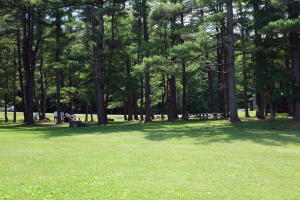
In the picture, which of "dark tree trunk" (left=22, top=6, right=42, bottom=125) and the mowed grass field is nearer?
the mowed grass field

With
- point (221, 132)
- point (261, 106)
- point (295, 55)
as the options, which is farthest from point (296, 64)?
point (221, 132)

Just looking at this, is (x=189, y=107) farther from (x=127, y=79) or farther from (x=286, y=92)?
(x=286, y=92)

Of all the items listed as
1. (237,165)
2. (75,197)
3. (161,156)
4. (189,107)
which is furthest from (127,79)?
(189,107)

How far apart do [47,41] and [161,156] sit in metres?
22.6

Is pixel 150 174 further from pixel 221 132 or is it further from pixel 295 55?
pixel 295 55

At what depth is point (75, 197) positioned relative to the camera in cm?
483

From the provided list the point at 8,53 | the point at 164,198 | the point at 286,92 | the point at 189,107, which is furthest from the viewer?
the point at 189,107

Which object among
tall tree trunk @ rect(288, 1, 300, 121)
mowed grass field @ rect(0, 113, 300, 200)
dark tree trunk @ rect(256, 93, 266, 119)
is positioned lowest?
mowed grass field @ rect(0, 113, 300, 200)

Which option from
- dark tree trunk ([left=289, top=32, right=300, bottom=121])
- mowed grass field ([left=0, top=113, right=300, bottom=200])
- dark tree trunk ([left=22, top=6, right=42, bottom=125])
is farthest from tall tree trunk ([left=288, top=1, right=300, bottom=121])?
dark tree trunk ([left=22, top=6, right=42, bottom=125])

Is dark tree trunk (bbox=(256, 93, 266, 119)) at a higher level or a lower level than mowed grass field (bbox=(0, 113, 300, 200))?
higher

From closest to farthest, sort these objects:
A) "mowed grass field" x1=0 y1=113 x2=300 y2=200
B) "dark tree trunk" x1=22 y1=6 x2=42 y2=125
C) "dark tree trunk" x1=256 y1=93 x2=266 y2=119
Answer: "mowed grass field" x1=0 y1=113 x2=300 y2=200 < "dark tree trunk" x1=256 y1=93 x2=266 y2=119 < "dark tree trunk" x1=22 y1=6 x2=42 y2=125

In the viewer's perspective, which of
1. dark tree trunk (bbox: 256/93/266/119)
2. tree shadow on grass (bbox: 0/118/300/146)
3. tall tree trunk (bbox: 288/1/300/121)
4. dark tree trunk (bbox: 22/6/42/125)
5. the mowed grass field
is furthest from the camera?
dark tree trunk (bbox: 22/6/42/125)

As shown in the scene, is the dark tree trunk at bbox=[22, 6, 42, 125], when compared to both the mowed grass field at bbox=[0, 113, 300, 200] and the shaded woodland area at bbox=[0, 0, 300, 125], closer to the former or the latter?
the shaded woodland area at bbox=[0, 0, 300, 125]

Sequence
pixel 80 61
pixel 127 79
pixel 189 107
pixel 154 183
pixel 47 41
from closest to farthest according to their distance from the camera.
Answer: pixel 154 183
pixel 80 61
pixel 127 79
pixel 47 41
pixel 189 107
